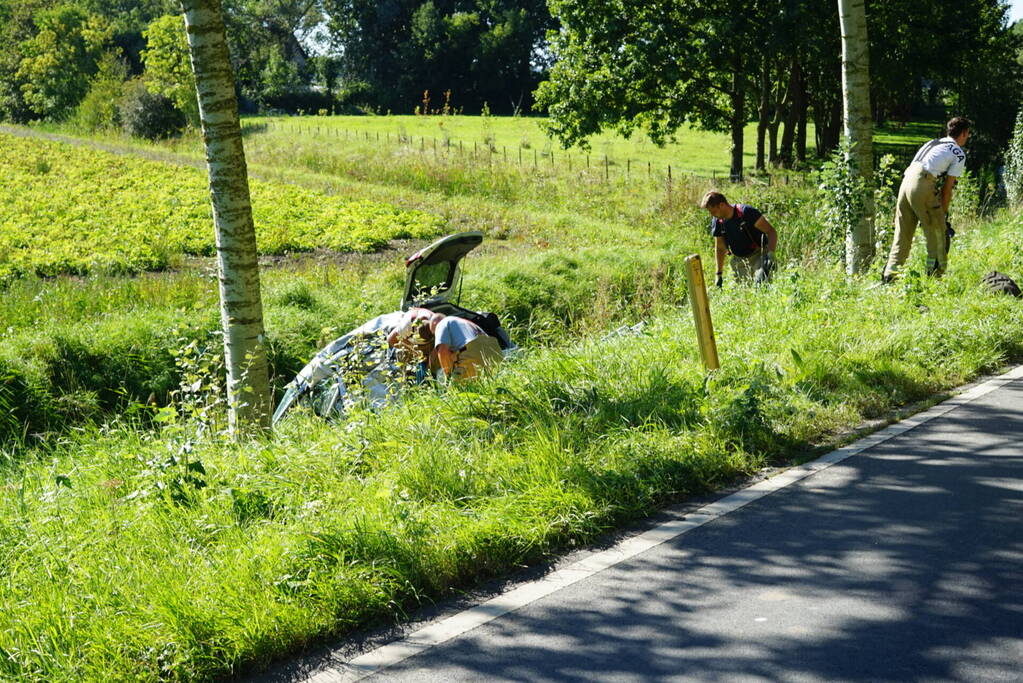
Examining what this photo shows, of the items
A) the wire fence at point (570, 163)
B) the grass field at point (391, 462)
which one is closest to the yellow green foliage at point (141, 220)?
the grass field at point (391, 462)

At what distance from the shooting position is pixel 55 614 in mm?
4152

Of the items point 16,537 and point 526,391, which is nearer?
point 16,537

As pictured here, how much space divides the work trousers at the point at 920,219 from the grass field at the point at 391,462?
40cm

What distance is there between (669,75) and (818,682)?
30.2 metres

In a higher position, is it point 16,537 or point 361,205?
point 361,205

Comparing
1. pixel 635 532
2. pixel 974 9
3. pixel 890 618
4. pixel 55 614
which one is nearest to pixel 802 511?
pixel 635 532

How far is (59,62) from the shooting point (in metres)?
64.3

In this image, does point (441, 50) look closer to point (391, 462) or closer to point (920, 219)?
point (920, 219)

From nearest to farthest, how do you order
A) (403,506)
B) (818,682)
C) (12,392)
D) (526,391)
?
(818,682) < (403,506) < (526,391) < (12,392)

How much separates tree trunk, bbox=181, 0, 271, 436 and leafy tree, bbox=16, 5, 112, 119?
61551mm

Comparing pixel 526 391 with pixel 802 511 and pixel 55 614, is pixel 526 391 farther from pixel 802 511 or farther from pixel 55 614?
pixel 55 614

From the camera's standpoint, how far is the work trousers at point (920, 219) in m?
10.9

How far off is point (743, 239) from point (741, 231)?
11 cm

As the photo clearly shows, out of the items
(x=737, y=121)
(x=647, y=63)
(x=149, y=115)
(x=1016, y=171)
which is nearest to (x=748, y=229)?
(x=1016, y=171)
